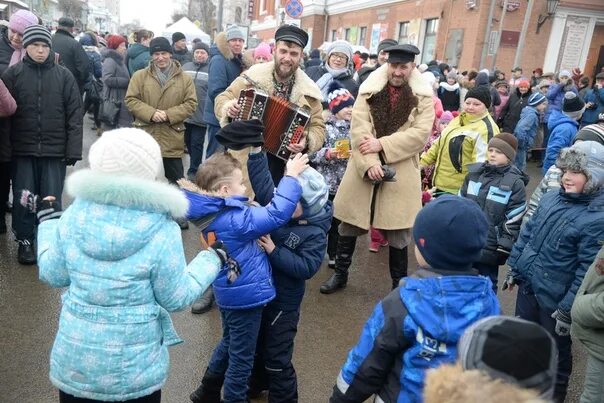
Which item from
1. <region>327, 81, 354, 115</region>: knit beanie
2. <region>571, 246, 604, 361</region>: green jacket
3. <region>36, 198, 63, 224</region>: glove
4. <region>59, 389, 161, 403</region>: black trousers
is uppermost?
<region>327, 81, 354, 115</region>: knit beanie

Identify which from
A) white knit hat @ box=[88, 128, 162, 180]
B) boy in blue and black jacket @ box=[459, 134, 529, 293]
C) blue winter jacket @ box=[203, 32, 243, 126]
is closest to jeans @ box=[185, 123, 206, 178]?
blue winter jacket @ box=[203, 32, 243, 126]

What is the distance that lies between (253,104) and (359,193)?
133cm

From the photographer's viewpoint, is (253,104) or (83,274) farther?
(253,104)

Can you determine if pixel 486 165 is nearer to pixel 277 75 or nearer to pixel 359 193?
Answer: pixel 359 193

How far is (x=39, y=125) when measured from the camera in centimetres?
448

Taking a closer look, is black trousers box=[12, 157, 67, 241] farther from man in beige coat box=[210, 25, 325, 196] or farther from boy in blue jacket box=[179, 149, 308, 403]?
boy in blue jacket box=[179, 149, 308, 403]

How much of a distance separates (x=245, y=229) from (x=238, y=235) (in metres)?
0.05

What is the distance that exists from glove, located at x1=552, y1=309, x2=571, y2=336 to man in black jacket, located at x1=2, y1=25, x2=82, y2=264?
4113mm

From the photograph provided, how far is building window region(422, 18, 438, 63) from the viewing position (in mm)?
22725

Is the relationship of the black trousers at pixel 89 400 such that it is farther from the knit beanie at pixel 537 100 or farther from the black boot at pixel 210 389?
the knit beanie at pixel 537 100

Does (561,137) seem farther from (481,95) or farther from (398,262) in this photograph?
(398,262)

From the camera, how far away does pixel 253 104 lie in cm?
374

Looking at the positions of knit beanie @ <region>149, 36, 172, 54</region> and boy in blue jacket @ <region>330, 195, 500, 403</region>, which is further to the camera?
knit beanie @ <region>149, 36, 172, 54</region>

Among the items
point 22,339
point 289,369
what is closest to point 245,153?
point 289,369
